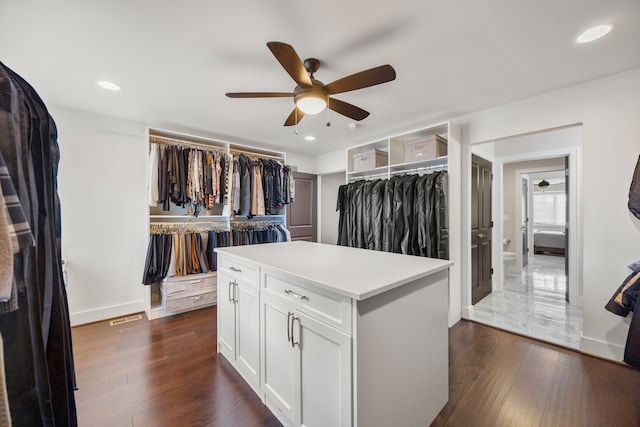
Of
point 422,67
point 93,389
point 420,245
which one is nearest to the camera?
point 93,389

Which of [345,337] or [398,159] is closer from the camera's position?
[345,337]

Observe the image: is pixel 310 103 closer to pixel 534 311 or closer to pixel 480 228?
pixel 480 228

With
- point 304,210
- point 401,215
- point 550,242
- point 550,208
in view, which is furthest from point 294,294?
point 550,208

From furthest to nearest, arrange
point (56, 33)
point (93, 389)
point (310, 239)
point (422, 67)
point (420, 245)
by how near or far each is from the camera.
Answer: point (310, 239), point (420, 245), point (422, 67), point (93, 389), point (56, 33)

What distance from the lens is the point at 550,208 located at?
7922 millimetres

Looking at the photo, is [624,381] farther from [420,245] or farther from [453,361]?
[420,245]

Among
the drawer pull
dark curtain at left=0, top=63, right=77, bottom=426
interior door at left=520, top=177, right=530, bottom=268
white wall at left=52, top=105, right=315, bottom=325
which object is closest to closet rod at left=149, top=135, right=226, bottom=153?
white wall at left=52, top=105, right=315, bottom=325

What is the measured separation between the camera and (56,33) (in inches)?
63.2

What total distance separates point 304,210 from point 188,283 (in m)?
2.32

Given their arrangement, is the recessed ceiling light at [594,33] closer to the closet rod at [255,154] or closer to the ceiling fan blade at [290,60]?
the ceiling fan blade at [290,60]

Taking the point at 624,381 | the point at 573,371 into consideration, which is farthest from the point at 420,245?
the point at 624,381

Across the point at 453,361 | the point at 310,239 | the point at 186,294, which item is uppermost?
the point at 310,239

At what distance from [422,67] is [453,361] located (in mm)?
2480

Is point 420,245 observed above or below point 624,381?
above
